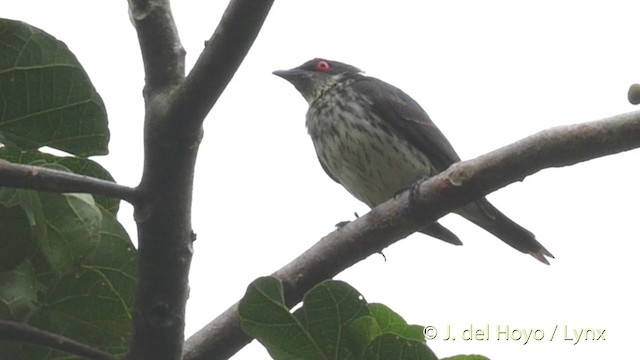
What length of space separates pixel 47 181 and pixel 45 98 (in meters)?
0.37

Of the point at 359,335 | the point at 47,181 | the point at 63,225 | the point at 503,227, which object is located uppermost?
the point at 47,181

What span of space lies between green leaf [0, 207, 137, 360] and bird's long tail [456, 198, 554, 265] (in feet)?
13.0

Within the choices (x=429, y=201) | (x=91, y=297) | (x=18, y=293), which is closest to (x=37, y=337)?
(x=18, y=293)

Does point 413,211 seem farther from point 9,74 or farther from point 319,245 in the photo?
point 9,74

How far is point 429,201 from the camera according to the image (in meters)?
2.33

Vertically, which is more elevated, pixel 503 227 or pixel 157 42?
pixel 157 42

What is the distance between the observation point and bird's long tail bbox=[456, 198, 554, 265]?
5953mm

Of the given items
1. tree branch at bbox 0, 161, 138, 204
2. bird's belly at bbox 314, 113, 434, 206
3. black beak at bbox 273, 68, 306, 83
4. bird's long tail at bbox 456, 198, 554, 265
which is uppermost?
black beak at bbox 273, 68, 306, 83

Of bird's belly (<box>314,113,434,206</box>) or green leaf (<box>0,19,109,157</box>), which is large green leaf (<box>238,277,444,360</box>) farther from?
bird's belly (<box>314,113,434,206</box>)

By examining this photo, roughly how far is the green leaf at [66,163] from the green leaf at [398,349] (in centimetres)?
76

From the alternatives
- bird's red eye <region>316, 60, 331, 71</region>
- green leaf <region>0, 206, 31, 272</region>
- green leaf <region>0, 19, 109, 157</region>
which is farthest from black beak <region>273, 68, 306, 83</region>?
green leaf <region>0, 206, 31, 272</region>

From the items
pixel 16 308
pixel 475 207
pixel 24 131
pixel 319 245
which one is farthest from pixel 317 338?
pixel 475 207

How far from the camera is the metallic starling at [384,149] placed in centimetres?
584

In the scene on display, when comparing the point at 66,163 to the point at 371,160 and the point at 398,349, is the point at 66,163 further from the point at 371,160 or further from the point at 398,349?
the point at 371,160
